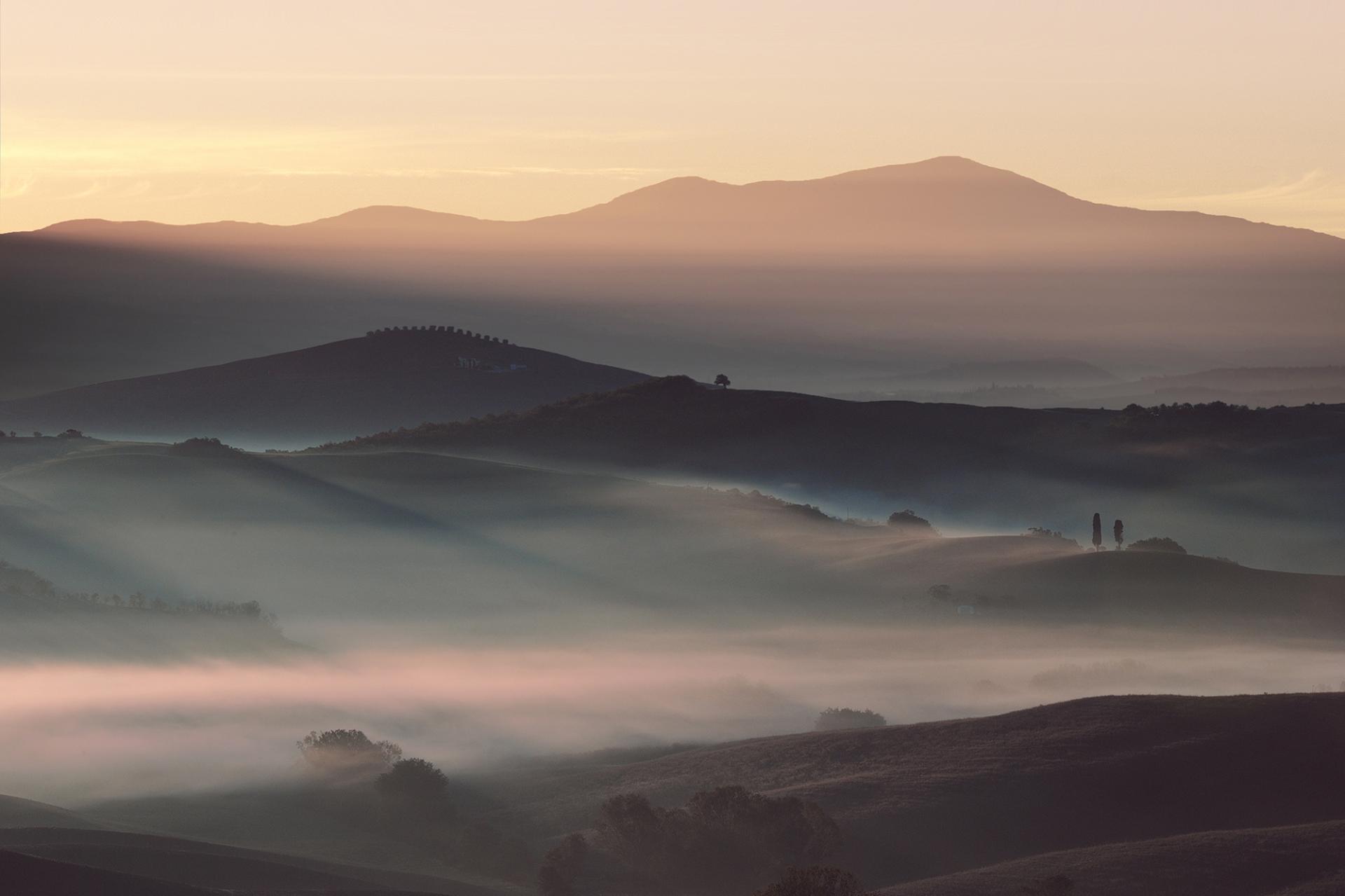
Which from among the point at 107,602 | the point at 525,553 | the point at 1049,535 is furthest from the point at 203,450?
the point at 1049,535

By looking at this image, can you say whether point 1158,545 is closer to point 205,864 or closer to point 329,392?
point 205,864

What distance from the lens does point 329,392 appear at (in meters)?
159

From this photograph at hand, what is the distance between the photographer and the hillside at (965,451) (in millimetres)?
93438

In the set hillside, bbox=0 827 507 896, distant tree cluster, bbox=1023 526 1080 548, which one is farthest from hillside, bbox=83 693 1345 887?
distant tree cluster, bbox=1023 526 1080 548

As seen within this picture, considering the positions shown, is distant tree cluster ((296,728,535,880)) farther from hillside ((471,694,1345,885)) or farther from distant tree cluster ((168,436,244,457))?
distant tree cluster ((168,436,244,457))

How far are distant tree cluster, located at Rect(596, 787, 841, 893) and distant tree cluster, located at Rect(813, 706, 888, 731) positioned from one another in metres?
12.6

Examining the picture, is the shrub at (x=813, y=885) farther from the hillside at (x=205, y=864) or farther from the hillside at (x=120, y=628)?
the hillside at (x=120, y=628)

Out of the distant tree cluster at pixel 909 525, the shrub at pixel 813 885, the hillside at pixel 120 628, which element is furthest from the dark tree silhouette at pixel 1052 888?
the distant tree cluster at pixel 909 525

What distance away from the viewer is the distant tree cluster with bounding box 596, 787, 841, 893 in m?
27.4

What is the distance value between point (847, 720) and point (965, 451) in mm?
68309

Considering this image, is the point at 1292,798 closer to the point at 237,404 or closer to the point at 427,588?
the point at 427,588

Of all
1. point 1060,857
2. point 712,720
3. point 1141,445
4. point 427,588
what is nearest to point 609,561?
point 427,588

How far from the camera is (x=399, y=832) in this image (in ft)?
103

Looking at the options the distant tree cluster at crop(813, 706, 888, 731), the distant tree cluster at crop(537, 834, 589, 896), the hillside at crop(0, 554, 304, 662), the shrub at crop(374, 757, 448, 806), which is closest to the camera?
the distant tree cluster at crop(537, 834, 589, 896)
